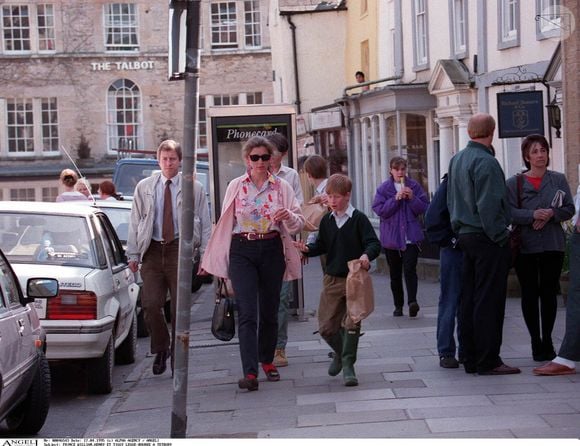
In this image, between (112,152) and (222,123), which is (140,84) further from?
(222,123)

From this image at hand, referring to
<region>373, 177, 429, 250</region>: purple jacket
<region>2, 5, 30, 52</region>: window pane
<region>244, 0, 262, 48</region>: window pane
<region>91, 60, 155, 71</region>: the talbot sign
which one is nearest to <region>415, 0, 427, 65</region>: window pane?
<region>373, 177, 429, 250</region>: purple jacket

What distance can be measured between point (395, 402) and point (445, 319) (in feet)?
5.21

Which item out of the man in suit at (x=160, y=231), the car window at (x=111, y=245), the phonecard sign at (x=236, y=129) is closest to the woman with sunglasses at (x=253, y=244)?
the man in suit at (x=160, y=231)

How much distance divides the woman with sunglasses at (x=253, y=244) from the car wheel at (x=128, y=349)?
2.84 m

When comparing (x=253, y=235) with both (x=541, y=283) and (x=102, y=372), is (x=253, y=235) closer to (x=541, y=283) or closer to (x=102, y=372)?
(x=102, y=372)

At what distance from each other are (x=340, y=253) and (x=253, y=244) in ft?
2.14

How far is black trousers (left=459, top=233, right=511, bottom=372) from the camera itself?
30.6 ft

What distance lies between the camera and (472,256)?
940 cm

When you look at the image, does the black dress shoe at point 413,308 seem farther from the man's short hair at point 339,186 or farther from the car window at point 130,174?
the car window at point 130,174

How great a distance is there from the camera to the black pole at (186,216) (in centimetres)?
720

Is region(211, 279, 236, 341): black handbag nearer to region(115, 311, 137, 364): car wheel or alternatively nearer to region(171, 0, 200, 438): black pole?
region(171, 0, 200, 438): black pole

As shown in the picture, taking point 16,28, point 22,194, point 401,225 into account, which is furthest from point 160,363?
point 16,28

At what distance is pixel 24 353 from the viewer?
793 centimetres

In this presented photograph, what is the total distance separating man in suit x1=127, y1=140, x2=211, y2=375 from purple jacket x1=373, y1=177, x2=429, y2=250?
4.04m
